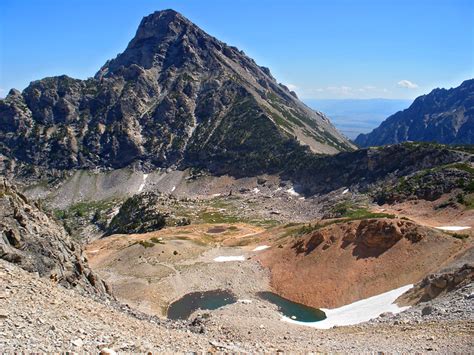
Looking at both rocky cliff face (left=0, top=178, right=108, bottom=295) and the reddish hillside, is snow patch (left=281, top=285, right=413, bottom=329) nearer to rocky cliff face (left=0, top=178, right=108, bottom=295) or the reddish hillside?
the reddish hillside

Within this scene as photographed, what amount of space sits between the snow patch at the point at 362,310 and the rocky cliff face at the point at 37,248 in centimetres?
2200

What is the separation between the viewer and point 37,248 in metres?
28.8

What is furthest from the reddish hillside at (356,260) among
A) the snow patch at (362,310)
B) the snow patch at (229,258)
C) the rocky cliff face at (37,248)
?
the rocky cliff face at (37,248)

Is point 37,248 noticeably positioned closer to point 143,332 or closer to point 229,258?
point 143,332

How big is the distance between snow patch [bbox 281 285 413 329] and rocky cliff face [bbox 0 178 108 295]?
2200cm

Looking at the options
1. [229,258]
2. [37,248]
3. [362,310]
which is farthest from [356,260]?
[37,248]

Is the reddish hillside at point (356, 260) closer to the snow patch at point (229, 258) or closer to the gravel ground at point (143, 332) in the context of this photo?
the snow patch at point (229, 258)

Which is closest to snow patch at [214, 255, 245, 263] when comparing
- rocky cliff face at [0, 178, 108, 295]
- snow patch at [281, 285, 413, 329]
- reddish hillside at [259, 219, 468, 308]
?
reddish hillside at [259, 219, 468, 308]

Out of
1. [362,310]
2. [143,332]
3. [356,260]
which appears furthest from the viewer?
[356,260]

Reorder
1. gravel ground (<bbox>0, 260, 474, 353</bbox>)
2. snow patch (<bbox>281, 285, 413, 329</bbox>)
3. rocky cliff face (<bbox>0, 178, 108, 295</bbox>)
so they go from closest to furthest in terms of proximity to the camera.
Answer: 1. gravel ground (<bbox>0, 260, 474, 353</bbox>)
2. rocky cliff face (<bbox>0, 178, 108, 295</bbox>)
3. snow patch (<bbox>281, 285, 413, 329</bbox>)

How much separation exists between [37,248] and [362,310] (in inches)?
1227

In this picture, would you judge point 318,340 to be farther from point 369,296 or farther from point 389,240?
point 389,240

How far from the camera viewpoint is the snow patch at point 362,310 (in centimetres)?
4103

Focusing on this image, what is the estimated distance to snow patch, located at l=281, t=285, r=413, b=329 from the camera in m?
41.0
